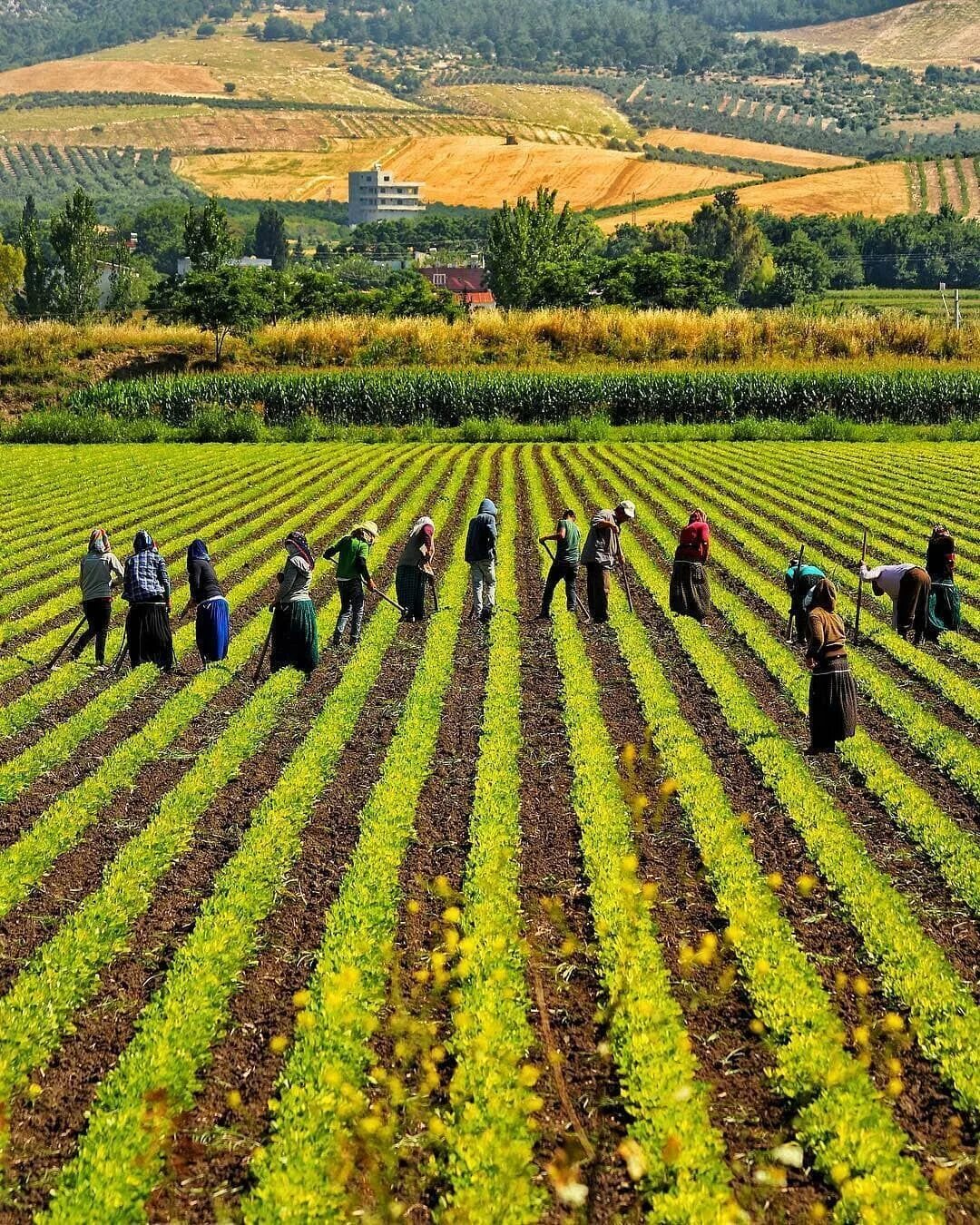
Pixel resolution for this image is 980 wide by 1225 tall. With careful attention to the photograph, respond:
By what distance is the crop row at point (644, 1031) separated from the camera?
253 inches

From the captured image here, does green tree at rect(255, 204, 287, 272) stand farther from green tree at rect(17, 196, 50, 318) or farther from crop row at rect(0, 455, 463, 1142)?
crop row at rect(0, 455, 463, 1142)

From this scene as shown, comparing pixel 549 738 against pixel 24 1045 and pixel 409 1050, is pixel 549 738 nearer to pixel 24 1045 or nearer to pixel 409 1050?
pixel 409 1050

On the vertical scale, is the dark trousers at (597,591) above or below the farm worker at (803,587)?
below

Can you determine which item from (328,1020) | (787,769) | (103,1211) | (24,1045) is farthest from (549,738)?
(103,1211)

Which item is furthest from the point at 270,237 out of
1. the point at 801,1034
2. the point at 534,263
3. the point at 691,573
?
the point at 801,1034

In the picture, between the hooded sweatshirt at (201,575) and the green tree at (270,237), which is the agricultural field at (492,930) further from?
the green tree at (270,237)

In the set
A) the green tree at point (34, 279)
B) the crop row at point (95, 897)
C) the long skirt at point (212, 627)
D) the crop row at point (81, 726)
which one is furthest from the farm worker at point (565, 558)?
the green tree at point (34, 279)

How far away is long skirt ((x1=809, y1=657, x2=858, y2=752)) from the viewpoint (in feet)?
39.2

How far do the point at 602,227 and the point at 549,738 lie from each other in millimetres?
136755

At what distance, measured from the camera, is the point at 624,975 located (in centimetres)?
844

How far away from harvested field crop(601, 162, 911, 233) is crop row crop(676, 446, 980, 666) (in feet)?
356

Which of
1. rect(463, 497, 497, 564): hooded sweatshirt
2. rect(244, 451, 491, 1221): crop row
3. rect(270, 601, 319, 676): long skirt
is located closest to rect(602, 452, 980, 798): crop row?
rect(463, 497, 497, 564): hooded sweatshirt

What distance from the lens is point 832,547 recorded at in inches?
965

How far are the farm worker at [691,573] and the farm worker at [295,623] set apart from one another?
18.9 ft
